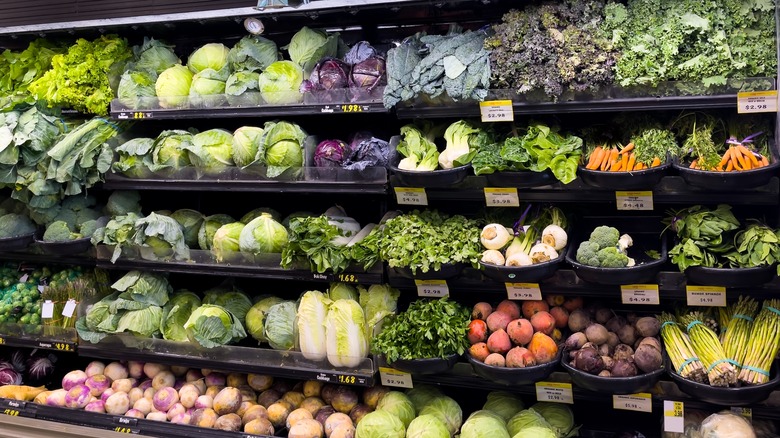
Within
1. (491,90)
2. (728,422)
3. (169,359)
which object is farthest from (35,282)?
(728,422)

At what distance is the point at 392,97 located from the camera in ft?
11.1

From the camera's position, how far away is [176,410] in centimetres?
394

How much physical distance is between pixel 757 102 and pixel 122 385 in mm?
3698

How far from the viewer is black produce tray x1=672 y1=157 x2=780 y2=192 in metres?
2.84

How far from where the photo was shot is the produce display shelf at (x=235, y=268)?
3.65 meters

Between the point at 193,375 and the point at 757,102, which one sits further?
the point at 193,375

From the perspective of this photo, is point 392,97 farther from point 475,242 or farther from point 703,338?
point 703,338

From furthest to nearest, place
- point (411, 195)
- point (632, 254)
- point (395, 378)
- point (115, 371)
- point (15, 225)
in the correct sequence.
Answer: point (15, 225)
point (115, 371)
point (395, 378)
point (411, 195)
point (632, 254)

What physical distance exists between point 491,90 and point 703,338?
149cm

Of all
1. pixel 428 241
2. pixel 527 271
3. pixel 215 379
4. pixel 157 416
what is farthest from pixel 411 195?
pixel 157 416

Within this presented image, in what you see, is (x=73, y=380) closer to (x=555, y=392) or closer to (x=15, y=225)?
(x=15, y=225)

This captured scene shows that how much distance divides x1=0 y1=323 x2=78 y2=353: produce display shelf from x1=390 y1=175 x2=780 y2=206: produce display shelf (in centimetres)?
237

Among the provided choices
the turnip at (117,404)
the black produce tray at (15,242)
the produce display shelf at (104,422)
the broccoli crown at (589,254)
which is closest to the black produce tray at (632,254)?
the broccoli crown at (589,254)

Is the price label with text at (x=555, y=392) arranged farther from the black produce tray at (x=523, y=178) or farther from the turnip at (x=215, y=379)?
the turnip at (x=215, y=379)
